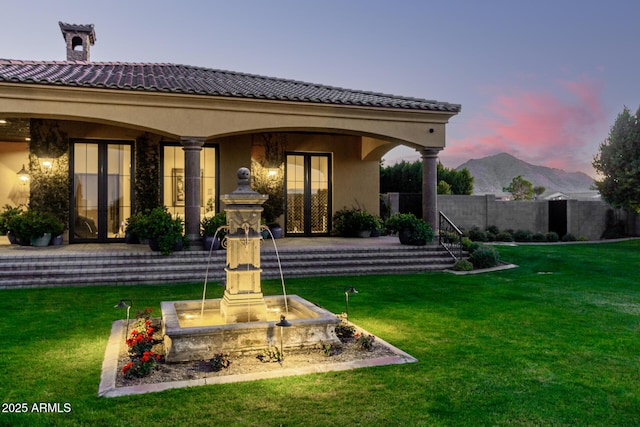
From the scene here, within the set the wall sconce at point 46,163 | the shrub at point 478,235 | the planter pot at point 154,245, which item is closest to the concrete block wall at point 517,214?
the shrub at point 478,235

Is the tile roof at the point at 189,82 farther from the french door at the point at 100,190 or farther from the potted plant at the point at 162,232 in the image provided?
Answer: the potted plant at the point at 162,232

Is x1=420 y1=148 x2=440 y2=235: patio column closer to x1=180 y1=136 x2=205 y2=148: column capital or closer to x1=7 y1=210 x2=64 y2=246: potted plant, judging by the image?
x1=180 y1=136 x2=205 y2=148: column capital

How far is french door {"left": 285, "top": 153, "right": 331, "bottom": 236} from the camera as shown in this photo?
1673cm

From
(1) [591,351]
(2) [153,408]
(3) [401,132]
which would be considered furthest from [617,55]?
(2) [153,408]

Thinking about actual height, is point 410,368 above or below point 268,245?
below

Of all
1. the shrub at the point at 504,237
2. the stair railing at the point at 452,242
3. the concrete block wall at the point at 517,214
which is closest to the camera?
the stair railing at the point at 452,242

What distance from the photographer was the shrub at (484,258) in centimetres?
1296

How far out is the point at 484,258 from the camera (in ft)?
42.5

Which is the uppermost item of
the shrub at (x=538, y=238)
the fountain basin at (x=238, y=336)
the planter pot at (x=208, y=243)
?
the planter pot at (x=208, y=243)

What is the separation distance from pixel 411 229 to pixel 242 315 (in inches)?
327

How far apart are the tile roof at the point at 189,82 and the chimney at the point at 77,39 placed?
321 centimetres

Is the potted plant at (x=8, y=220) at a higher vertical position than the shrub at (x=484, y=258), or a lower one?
higher

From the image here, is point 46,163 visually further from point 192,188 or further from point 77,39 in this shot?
point 77,39

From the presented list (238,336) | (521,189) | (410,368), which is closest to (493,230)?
(410,368)
